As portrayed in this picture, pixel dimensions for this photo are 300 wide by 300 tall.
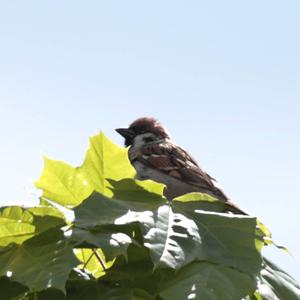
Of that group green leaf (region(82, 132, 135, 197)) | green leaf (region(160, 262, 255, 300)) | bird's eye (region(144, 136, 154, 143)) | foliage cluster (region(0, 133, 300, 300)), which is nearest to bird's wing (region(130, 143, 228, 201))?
bird's eye (region(144, 136, 154, 143))

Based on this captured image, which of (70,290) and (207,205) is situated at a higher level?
(207,205)

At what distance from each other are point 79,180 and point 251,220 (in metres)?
0.43

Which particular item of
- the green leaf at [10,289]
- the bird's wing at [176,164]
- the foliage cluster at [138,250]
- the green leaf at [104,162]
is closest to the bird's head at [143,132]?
the bird's wing at [176,164]

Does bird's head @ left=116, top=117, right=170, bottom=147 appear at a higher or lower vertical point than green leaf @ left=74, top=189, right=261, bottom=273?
lower

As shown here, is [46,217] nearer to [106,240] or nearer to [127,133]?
[106,240]

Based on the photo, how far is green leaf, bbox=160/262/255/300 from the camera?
1.31 meters

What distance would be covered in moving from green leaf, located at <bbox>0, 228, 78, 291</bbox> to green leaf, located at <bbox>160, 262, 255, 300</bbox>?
0.19m

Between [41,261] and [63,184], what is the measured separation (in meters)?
0.34

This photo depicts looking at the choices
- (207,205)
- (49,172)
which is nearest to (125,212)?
(207,205)

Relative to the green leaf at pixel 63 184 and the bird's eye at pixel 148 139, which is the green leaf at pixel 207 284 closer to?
the green leaf at pixel 63 184

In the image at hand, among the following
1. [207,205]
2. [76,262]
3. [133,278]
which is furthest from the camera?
[207,205]

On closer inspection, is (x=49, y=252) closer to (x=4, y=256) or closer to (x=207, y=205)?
(x=4, y=256)

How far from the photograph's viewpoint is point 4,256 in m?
1.41

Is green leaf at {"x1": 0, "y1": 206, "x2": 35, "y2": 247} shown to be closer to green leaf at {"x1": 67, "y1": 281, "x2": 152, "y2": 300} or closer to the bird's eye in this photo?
green leaf at {"x1": 67, "y1": 281, "x2": 152, "y2": 300}
